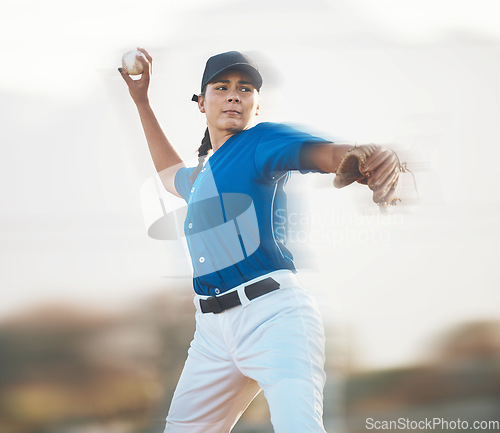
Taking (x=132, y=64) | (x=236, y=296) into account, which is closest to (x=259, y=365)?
(x=236, y=296)

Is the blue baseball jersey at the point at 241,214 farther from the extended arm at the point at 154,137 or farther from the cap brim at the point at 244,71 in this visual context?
the extended arm at the point at 154,137

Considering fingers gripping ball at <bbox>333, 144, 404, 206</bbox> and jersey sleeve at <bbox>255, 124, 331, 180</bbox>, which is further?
jersey sleeve at <bbox>255, 124, 331, 180</bbox>

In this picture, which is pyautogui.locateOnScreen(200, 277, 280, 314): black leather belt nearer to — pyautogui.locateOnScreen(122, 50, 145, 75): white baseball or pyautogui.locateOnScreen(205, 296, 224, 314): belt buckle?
pyautogui.locateOnScreen(205, 296, 224, 314): belt buckle

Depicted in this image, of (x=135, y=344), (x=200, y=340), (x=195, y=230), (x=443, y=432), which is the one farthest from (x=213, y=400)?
(x=443, y=432)

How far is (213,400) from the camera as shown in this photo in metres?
1.34

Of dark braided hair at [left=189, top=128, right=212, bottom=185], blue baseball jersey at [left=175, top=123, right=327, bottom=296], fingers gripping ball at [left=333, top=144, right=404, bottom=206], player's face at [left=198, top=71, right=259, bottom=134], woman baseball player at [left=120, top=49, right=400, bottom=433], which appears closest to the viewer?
fingers gripping ball at [left=333, top=144, right=404, bottom=206]

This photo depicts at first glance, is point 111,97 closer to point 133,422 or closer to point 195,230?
point 195,230

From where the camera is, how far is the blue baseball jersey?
1280 mm

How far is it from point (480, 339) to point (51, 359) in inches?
61.9

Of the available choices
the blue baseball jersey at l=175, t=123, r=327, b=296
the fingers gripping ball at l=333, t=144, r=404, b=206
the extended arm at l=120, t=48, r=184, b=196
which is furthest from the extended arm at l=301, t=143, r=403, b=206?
the extended arm at l=120, t=48, r=184, b=196

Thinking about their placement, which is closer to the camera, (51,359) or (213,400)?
(213,400)

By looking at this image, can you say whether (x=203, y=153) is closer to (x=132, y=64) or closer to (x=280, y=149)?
(x=132, y=64)

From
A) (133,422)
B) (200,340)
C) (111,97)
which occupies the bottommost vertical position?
(133,422)

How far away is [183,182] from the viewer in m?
1.64
